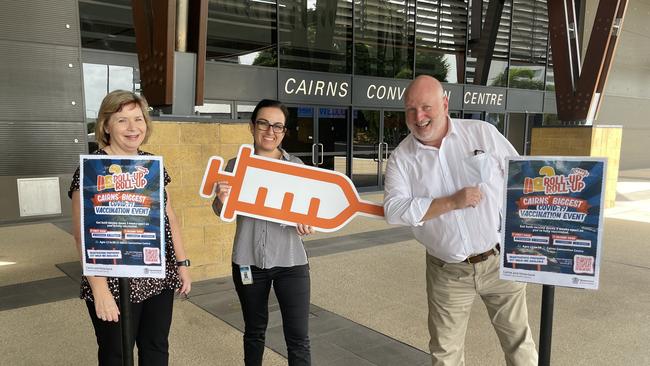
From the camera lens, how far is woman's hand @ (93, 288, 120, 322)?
6.10 feet

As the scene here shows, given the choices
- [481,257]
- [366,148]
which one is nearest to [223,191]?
[481,257]

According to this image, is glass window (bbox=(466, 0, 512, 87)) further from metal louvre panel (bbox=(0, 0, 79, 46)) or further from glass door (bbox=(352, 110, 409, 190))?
metal louvre panel (bbox=(0, 0, 79, 46))

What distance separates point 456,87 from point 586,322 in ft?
33.8

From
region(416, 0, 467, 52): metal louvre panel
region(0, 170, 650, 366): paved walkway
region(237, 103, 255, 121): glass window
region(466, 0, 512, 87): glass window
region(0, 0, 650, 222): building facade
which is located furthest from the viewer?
region(466, 0, 512, 87): glass window

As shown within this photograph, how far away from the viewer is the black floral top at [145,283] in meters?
Result: 1.97

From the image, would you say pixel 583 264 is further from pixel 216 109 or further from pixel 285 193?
pixel 216 109

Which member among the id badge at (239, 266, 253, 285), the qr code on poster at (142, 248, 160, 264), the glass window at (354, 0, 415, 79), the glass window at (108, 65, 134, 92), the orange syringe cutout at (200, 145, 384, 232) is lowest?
the id badge at (239, 266, 253, 285)

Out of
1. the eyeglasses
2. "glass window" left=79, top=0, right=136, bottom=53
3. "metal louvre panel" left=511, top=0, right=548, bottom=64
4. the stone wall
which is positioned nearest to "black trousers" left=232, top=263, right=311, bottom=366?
the eyeglasses

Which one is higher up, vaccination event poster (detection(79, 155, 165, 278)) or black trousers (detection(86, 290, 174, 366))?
vaccination event poster (detection(79, 155, 165, 278))

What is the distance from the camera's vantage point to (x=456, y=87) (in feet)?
43.2

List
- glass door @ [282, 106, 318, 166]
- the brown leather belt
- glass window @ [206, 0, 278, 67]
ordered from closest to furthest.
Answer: the brown leather belt, glass window @ [206, 0, 278, 67], glass door @ [282, 106, 318, 166]

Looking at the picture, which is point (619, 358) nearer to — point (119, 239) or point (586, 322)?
point (586, 322)

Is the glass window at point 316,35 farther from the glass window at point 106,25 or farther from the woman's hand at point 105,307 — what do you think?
the woman's hand at point 105,307

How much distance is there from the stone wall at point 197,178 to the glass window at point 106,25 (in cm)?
491
